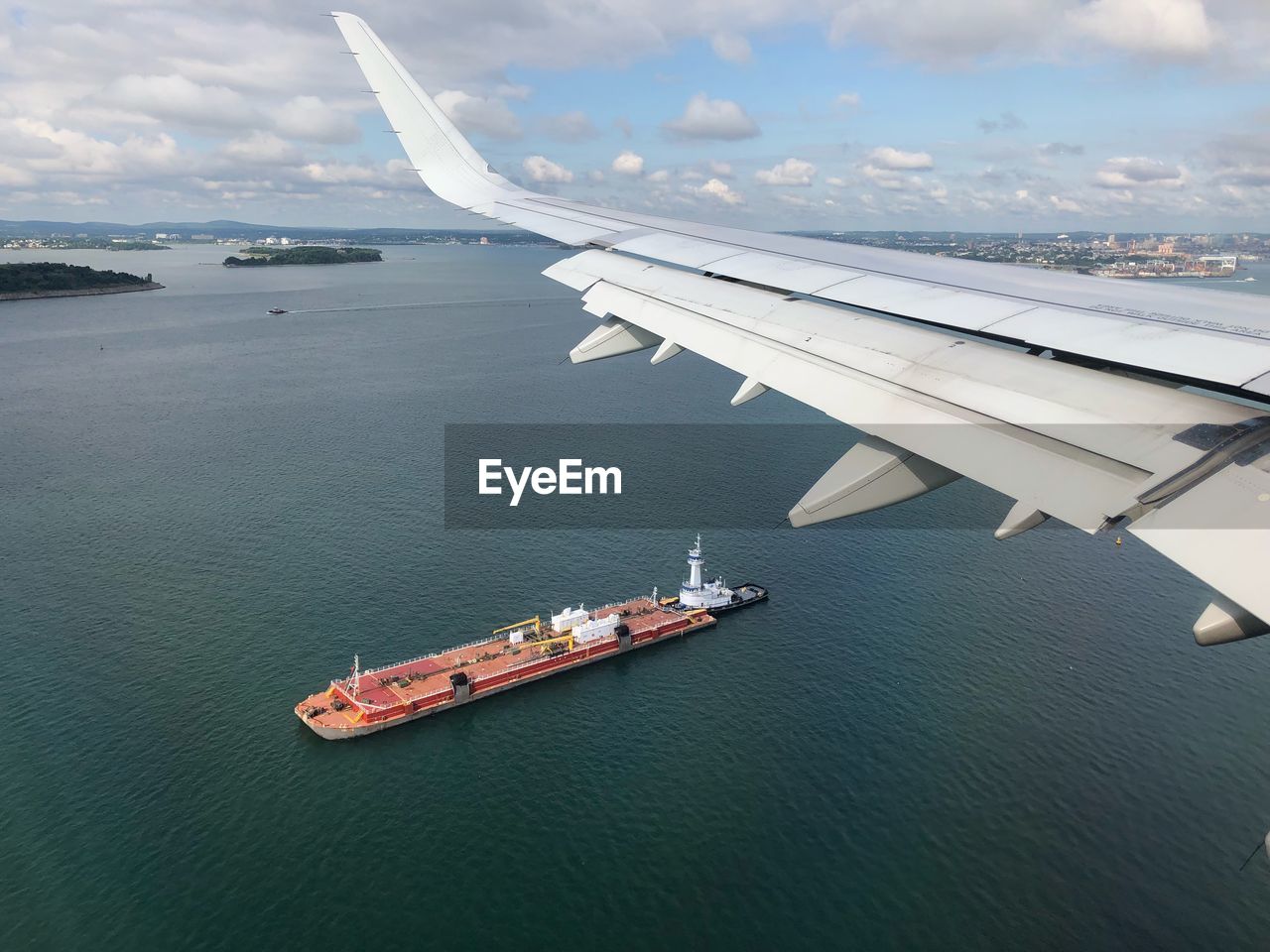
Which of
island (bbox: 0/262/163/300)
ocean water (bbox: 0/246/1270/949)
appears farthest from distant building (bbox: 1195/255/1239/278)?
island (bbox: 0/262/163/300)

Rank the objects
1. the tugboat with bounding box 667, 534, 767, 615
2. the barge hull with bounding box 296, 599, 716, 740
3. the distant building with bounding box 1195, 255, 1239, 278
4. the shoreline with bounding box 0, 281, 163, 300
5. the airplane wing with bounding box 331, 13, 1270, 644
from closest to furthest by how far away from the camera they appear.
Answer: the airplane wing with bounding box 331, 13, 1270, 644 → the barge hull with bounding box 296, 599, 716, 740 → the tugboat with bounding box 667, 534, 767, 615 → the distant building with bounding box 1195, 255, 1239, 278 → the shoreline with bounding box 0, 281, 163, 300

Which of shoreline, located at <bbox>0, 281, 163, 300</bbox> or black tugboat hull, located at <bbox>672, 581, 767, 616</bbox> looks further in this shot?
shoreline, located at <bbox>0, 281, 163, 300</bbox>

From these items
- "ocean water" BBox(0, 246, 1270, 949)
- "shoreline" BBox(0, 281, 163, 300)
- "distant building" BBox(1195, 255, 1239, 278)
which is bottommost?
"ocean water" BBox(0, 246, 1270, 949)

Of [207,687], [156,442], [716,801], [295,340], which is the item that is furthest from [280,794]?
[295,340]

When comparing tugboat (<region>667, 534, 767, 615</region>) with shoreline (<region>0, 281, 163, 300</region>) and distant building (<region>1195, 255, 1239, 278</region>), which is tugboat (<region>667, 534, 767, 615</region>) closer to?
distant building (<region>1195, 255, 1239, 278</region>)

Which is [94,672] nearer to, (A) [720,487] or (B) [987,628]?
(A) [720,487]

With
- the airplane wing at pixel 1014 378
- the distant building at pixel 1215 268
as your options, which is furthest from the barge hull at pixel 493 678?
the distant building at pixel 1215 268

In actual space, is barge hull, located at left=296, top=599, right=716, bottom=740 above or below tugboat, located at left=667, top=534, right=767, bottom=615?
below
